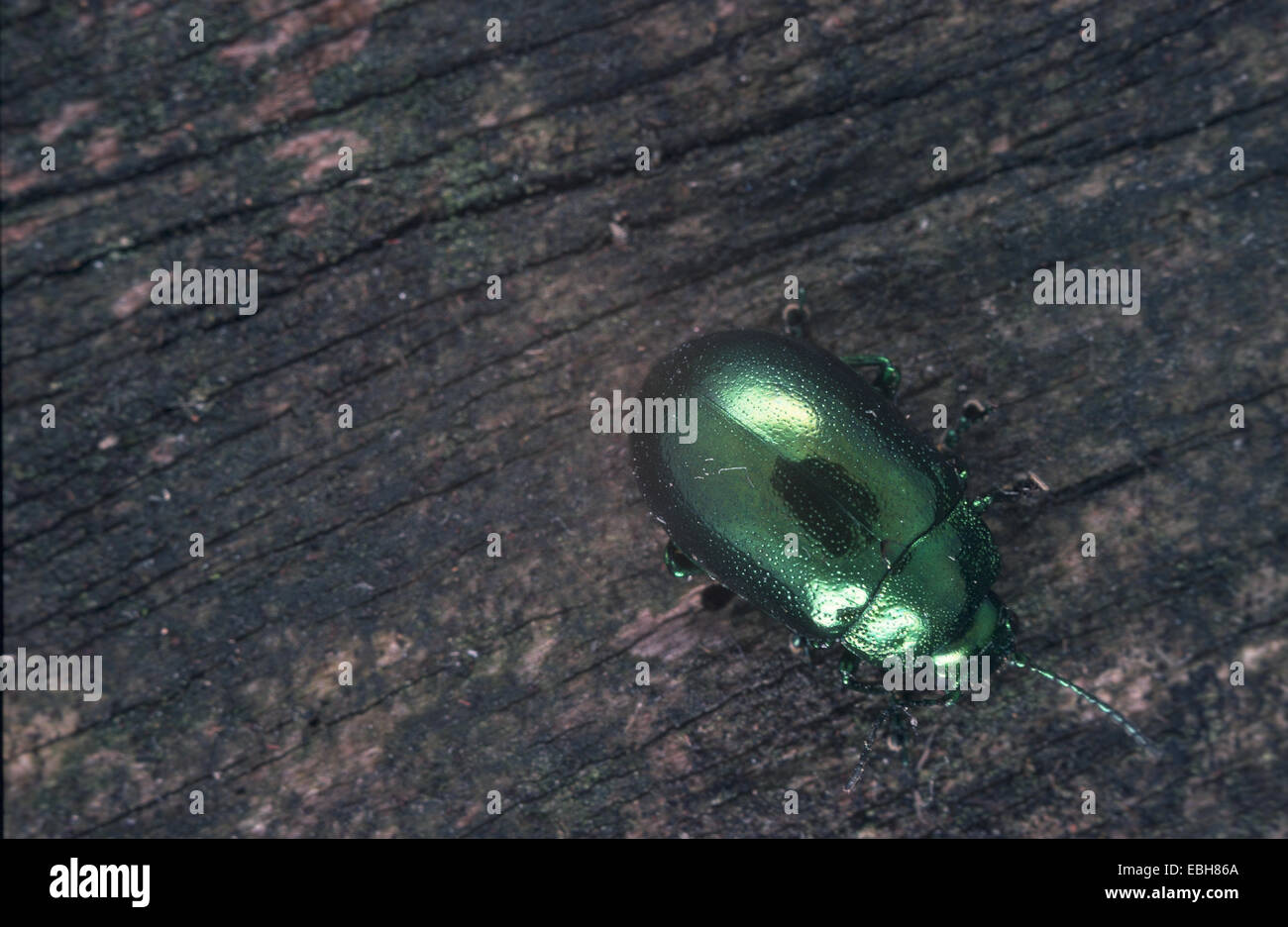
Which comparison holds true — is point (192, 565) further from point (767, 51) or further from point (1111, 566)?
point (1111, 566)

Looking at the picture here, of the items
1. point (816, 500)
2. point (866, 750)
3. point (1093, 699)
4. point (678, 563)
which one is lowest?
point (866, 750)

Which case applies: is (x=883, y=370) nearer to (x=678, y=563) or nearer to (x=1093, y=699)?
(x=678, y=563)

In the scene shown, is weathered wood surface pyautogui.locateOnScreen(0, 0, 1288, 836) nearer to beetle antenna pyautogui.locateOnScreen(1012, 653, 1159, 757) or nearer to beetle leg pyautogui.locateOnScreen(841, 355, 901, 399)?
beetle antenna pyautogui.locateOnScreen(1012, 653, 1159, 757)

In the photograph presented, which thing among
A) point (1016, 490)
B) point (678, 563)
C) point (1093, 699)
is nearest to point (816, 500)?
point (678, 563)

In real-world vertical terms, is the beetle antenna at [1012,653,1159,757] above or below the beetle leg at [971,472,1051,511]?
below

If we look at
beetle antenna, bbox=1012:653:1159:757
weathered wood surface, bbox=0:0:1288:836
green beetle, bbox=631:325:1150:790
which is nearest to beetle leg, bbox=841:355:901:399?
green beetle, bbox=631:325:1150:790

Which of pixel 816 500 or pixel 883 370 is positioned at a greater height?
pixel 883 370

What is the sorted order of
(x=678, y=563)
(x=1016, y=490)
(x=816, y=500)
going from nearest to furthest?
(x=816, y=500) → (x=1016, y=490) → (x=678, y=563)
